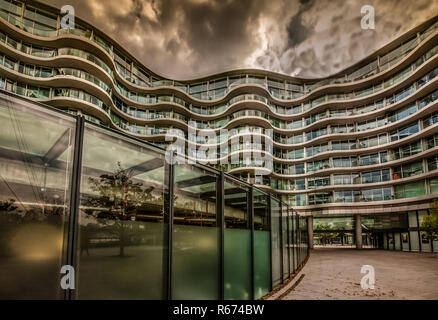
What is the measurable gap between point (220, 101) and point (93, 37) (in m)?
23.0

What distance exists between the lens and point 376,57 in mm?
47688

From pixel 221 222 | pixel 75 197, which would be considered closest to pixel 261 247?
pixel 221 222

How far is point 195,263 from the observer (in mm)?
5898

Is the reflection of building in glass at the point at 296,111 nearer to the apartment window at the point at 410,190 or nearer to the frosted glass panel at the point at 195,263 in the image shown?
the apartment window at the point at 410,190

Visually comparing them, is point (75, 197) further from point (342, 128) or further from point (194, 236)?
point (342, 128)

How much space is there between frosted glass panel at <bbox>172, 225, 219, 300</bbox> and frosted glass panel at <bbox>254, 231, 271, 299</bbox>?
2.70 metres

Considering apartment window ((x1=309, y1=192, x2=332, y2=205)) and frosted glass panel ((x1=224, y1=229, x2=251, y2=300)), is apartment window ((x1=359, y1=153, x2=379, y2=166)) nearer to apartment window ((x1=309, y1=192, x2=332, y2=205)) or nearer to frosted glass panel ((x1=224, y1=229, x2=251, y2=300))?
apartment window ((x1=309, y1=192, x2=332, y2=205))

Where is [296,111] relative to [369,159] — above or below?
above

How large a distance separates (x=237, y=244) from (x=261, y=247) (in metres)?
2.13

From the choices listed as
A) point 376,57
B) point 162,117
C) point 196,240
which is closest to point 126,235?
point 196,240

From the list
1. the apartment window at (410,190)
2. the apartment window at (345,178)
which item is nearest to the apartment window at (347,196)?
the apartment window at (345,178)

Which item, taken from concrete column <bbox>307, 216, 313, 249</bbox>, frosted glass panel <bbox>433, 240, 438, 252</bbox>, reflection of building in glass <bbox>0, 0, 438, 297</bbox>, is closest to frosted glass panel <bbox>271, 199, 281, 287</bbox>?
reflection of building in glass <bbox>0, 0, 438, 297</bbox>

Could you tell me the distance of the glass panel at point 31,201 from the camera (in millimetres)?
3186
